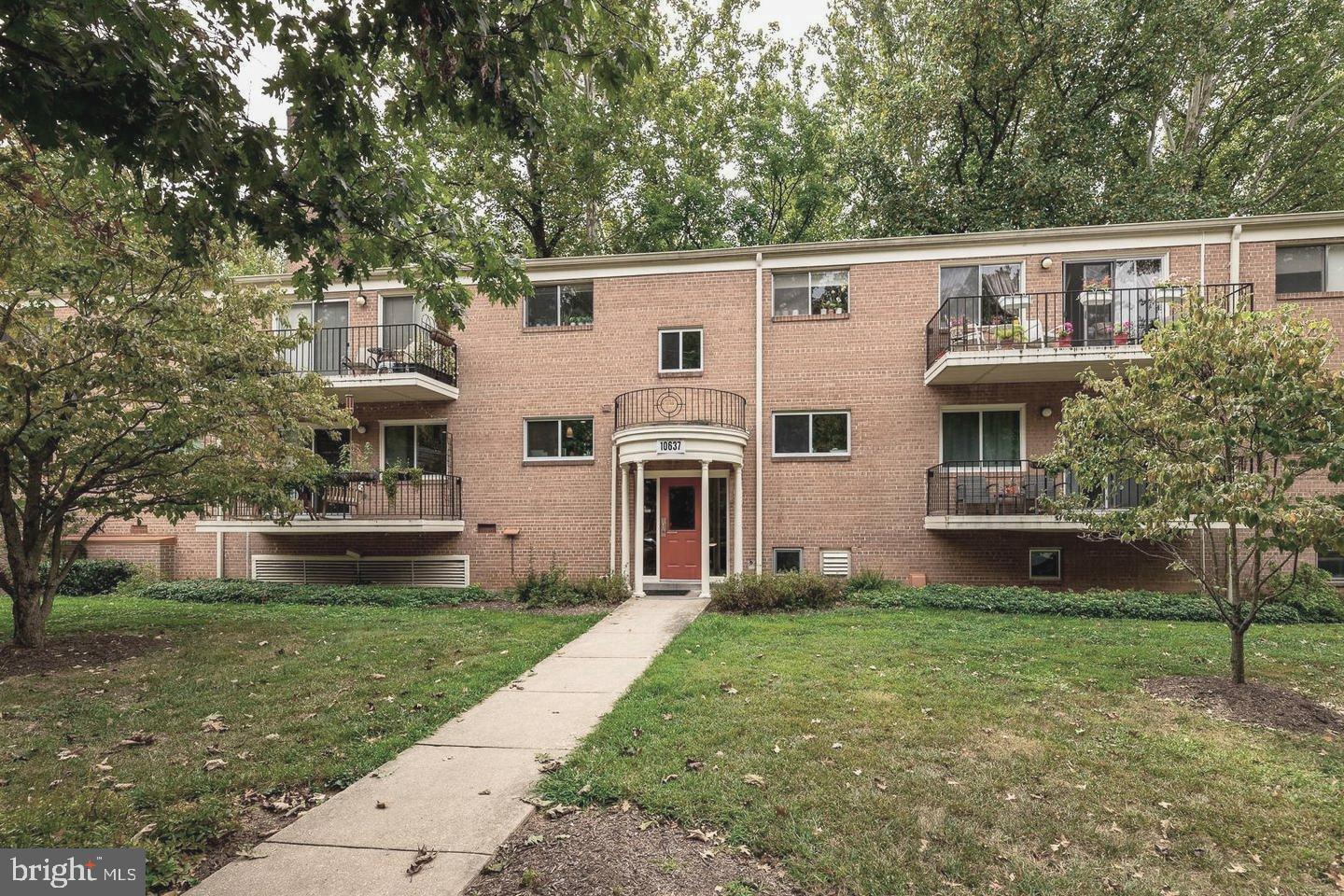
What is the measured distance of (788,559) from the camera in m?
13.4

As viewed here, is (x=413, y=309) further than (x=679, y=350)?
Yes

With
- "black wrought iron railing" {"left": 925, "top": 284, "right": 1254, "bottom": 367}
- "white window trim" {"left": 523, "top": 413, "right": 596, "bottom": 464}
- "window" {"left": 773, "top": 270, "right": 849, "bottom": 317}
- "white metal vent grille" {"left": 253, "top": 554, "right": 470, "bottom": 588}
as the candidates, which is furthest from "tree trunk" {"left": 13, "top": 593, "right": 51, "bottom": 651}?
"black wrought iron railing" {"left": 925, "top": 284, "right": 1254, "bottom": 367}

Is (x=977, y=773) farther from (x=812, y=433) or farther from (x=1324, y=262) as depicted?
(x=1324, y=262)

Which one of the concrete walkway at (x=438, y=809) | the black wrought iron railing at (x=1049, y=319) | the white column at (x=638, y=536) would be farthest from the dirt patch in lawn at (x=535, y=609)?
the black wrought iron railing at (x=1049, y=319)

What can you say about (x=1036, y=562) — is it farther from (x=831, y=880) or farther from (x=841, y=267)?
(x=831, y=880)

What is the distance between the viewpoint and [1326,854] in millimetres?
3510

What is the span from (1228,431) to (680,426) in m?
8.04

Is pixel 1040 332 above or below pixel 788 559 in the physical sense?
above

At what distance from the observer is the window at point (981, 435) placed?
42.7 ft

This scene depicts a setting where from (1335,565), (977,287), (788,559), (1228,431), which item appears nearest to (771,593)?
(788,559)

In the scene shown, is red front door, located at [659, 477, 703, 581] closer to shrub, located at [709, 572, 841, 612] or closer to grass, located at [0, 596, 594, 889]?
shrub, located at [709, 572, 841, 612]

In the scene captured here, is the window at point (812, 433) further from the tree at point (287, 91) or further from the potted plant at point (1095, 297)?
the tree at point (287, 91)

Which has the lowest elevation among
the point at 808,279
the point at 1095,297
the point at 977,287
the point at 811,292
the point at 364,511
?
the point at 364,511

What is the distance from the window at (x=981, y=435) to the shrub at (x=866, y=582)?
8.84 ft
